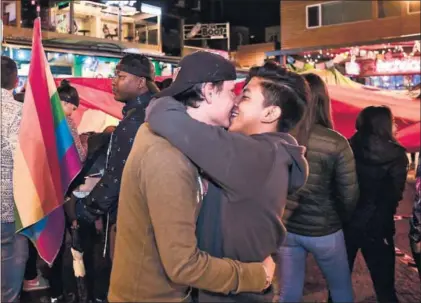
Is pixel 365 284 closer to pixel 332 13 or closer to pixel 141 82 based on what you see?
pixel 141 82

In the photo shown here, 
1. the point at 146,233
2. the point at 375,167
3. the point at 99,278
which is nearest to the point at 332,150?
the point at 375,167

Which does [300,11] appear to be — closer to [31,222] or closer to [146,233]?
[31,222]

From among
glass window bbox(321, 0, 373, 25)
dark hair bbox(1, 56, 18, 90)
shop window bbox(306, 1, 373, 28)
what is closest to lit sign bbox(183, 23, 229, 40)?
shop window bbox(306, 1, 373, 28)

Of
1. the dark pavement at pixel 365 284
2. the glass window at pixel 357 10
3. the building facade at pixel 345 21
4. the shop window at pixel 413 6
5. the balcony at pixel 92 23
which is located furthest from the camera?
the glass window at pixel 357 10

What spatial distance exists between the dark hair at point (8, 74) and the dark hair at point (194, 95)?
2.13 m

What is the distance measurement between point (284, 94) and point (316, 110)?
1326 mm

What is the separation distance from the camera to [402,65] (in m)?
14.3

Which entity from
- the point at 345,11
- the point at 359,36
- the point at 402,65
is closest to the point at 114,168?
the point at 402,65

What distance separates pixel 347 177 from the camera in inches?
138

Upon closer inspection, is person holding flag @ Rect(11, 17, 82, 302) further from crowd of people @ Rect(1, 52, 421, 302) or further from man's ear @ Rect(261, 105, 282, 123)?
man's ear @ Rect(261, 105, 282, 123)

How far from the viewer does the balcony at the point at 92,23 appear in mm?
13555

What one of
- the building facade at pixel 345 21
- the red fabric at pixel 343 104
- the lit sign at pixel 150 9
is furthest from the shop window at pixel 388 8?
the red fabric at pixel 343 104

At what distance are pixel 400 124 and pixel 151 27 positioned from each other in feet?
43.1

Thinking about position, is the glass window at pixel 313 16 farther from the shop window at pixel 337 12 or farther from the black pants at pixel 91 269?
the black pants at pixel 91 269
